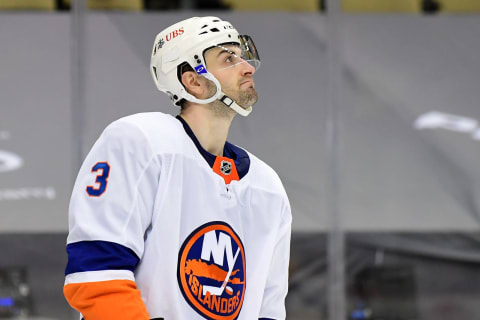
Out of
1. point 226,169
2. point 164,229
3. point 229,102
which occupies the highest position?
point 229,102

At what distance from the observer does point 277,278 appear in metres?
1.88

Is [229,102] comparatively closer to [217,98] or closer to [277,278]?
[217,98]

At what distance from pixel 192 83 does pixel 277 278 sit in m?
0.51

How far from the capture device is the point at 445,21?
4.33 meters

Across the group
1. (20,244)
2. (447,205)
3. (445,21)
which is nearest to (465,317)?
(447,205)

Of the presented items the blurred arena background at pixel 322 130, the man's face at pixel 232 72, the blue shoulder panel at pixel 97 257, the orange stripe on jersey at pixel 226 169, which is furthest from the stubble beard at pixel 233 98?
the blurred arena background at pixel 322 130

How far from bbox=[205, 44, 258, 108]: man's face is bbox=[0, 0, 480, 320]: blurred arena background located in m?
2.30

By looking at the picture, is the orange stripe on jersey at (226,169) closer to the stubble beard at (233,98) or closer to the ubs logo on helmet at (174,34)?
the stubble beard at (233,98)

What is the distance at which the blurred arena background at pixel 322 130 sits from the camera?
404 centimetres

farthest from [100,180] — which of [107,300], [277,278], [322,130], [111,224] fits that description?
[322,130]

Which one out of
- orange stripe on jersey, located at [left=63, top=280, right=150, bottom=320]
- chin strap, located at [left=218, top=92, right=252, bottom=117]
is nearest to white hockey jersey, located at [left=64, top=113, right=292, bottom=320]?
orange stripe on jersey, located at [left=63, top=280, right=150, bottom=320]

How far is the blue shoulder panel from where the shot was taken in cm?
147

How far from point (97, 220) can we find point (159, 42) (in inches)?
20.0

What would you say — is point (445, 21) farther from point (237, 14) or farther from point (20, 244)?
point (20, 244)
